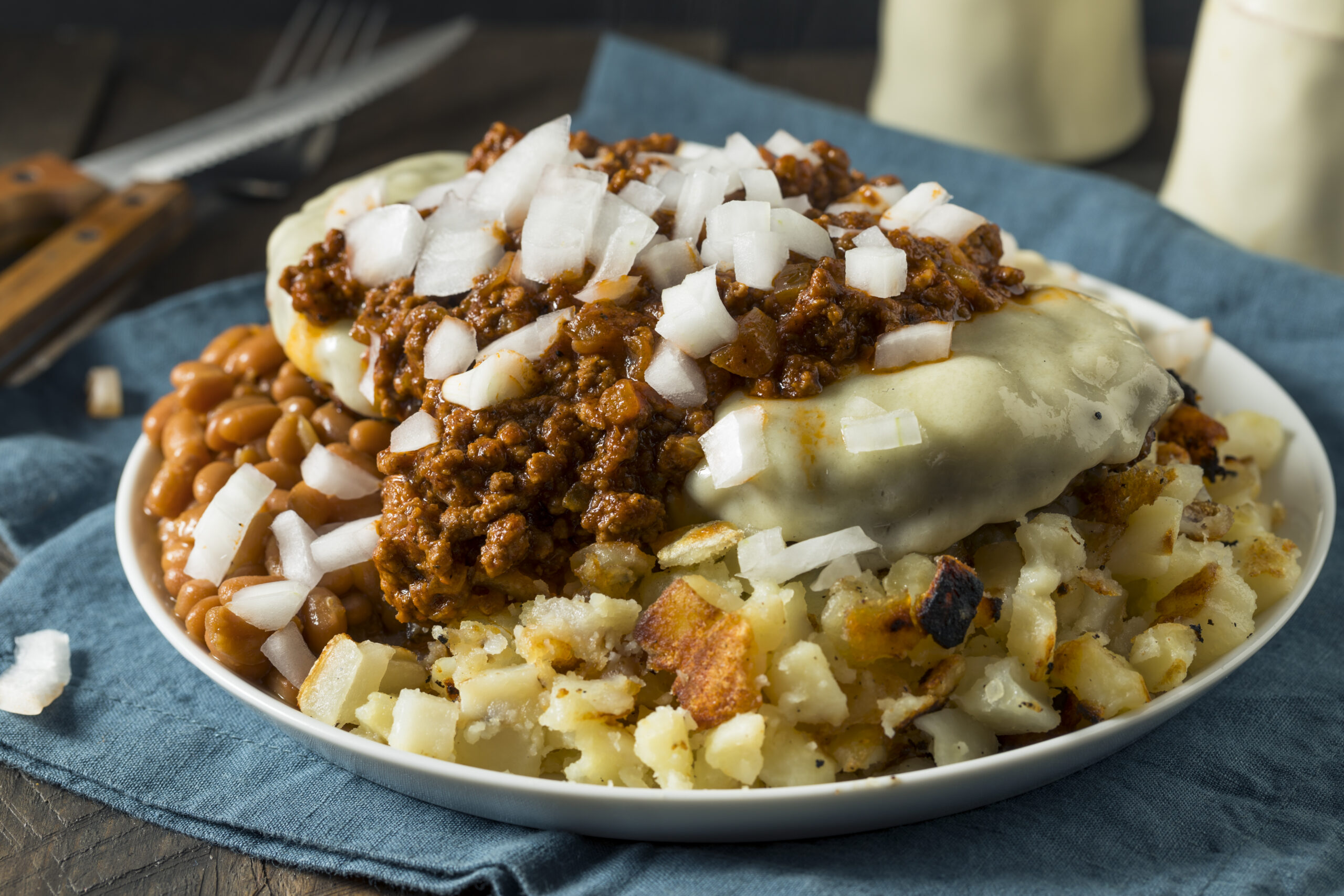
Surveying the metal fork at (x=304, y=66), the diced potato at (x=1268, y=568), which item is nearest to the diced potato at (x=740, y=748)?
the diced potato at (x=1268, y=568)

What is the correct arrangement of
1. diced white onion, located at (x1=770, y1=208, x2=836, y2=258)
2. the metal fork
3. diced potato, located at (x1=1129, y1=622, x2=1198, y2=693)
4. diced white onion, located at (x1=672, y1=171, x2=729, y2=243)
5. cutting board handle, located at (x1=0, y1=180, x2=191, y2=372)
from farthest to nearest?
the metal fork → cutting board handle, located at (x1=0, y1=180, x2=191, y2=372) → diced white onion, located at (x1=672, y1=171, x2=729, y2=243) → diced white onion, located at (x1=770, y1=208, x2=836, y2=258) → diced potato, located at (x1=1129, y1=622, x2=1198, y2=693)

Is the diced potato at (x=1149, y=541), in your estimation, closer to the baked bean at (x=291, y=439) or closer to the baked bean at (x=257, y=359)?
the baked bean at (x=291, y=439)

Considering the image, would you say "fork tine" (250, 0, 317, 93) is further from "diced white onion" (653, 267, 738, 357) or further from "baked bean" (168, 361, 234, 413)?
"diced white onion" (653, 267, 738, 357)

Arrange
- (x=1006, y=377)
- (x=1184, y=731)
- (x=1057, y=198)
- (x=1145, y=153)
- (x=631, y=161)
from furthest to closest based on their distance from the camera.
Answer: (x=1145, y=153) → (x=1057, y=198) → (x=631, y=161) → (x=1184, y=731) → (x=1006, y=377)

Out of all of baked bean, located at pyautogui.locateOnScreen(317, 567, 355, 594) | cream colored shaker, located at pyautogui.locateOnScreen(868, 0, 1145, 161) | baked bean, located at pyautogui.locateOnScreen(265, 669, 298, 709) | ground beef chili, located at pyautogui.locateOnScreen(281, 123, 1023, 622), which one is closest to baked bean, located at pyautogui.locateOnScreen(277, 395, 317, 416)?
ground beef chili, located at pyautogui.locateOnScreen(281, 123, 1023, 622)

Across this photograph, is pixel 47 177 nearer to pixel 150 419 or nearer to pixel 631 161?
pixel 150 419


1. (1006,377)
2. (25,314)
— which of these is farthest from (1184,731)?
(25,314)
